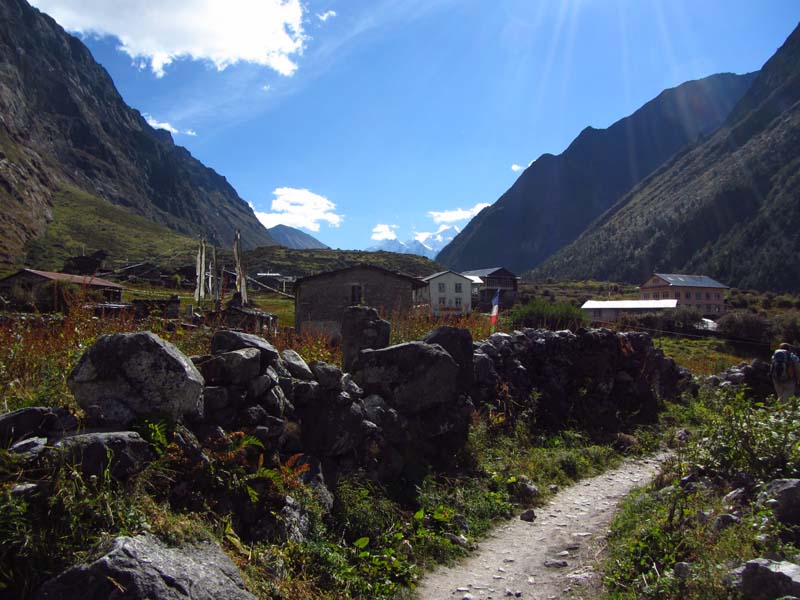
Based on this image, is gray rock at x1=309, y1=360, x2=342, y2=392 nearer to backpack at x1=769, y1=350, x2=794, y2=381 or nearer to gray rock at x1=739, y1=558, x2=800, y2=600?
gray rock at x1=739, y1=558, x2=800, y2=600

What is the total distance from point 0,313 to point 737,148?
656 feet

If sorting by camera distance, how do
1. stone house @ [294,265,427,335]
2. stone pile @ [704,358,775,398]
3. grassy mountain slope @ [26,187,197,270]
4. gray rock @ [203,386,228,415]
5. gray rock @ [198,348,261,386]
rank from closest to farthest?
gray rock @ [203,386,228,415], gray rock @ [198,348,261,386], stone pile @ [704,358,775,398], stone house @ [294,265,427,335], grassy mountain slope @ [26,187,197,270]

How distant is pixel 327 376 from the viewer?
6742mm

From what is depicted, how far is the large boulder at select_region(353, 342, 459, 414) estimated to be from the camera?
7789 millimetres

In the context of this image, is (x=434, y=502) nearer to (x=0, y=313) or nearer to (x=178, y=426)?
(x=178, y=426)

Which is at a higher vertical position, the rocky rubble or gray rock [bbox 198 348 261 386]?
gray rock [bbox 198 348 261 386]

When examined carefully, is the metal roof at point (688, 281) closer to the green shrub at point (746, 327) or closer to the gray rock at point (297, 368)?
the green shrub at point (746, 327)

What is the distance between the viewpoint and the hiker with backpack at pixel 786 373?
11.5 meters

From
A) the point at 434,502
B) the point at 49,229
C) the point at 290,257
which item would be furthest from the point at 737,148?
the point at 434,502

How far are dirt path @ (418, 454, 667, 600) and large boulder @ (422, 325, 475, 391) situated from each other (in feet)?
7.51

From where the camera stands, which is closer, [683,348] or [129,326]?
[129,326]

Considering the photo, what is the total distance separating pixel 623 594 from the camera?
473 centimetres

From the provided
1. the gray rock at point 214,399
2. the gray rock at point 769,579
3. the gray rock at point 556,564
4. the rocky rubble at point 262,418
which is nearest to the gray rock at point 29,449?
the rocky rubble at point 262,418

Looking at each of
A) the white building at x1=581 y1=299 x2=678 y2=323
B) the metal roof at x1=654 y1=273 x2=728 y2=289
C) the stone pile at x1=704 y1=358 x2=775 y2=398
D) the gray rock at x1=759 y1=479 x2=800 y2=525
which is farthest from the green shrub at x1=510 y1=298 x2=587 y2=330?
the metal roof at x1=654 y1=273 x2=728 y2=289
